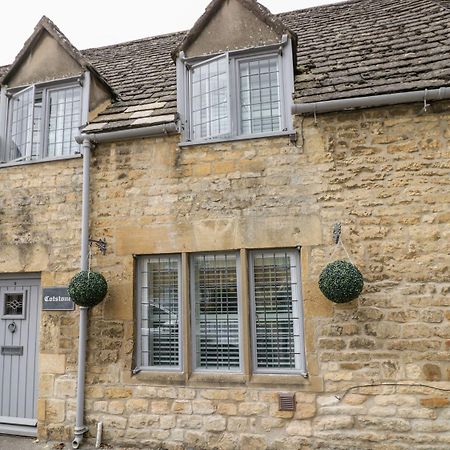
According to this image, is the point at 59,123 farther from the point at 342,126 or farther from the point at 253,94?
the point at 342,126

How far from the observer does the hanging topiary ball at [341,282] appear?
4.37 metres

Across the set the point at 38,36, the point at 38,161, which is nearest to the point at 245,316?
the point at 38,161

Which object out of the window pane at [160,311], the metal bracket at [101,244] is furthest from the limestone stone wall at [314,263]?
the window pane at [160,311]

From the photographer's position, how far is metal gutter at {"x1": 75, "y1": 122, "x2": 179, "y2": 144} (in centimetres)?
543

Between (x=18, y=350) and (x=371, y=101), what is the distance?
592 centimetres

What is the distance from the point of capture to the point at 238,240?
16.7 ft

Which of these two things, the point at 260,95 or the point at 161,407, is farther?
the point at 260,95

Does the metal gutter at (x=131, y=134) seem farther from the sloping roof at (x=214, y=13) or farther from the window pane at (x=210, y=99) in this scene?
the sloping roof at (x=214, y=13)

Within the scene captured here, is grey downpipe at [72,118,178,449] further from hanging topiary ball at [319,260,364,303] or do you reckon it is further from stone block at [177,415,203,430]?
hanging topiary ball at [319,260,364,303]

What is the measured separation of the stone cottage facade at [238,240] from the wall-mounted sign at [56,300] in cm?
9

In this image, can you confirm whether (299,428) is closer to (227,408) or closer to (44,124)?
(227,408)

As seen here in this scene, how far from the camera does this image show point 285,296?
5047mm

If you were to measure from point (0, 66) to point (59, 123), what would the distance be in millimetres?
4627

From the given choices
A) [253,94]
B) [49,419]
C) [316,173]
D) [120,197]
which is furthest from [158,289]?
[253,94]
